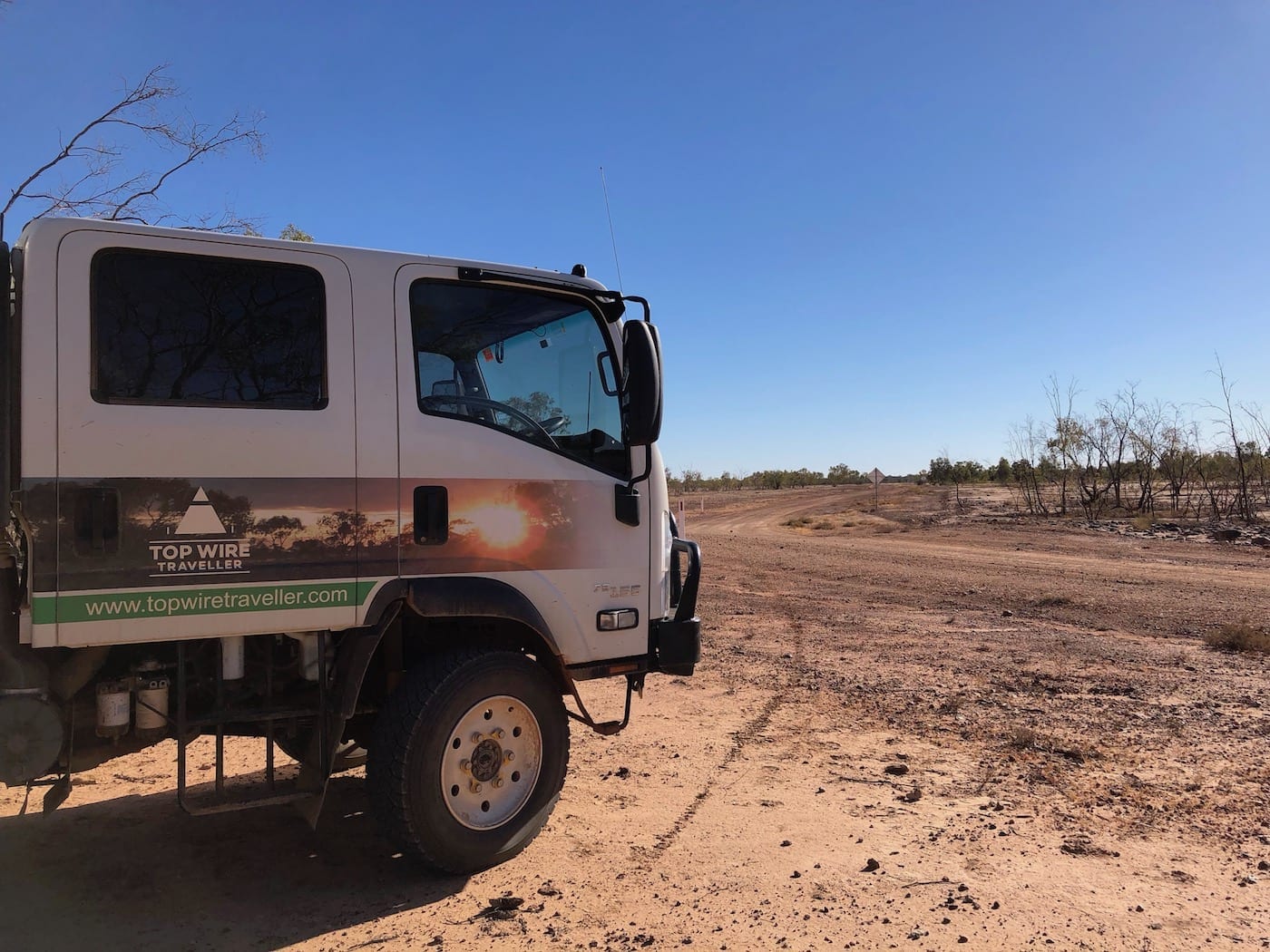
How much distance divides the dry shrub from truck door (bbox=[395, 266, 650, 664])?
25.1ft

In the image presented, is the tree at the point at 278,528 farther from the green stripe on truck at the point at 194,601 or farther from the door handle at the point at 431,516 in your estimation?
the door handle at the point at 431,516

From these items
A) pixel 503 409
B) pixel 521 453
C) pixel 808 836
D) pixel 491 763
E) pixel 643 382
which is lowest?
pixel 808 836

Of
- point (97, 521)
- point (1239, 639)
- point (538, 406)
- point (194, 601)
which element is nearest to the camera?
point (97, 521)

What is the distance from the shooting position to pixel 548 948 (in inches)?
135

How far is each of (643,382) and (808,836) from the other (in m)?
2.63

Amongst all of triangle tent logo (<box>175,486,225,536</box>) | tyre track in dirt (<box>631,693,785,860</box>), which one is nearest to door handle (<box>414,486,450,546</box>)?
triangle tent logo (<box>175,486,225,536</box>)

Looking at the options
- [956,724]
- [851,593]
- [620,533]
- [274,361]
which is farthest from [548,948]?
[851,593]

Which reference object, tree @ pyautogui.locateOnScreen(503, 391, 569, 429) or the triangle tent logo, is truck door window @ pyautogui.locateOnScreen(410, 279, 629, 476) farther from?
the triangle tent logo

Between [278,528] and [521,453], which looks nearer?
[278,528]

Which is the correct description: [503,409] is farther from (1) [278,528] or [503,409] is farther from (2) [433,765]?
(2) [433,765]

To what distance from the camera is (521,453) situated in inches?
165

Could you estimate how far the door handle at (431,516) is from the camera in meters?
3.90

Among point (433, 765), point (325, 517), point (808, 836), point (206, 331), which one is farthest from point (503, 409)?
point (808, 836)

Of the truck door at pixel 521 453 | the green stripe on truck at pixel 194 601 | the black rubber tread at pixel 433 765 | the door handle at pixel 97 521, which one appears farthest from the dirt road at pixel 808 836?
the door handle at pixel 97 521
